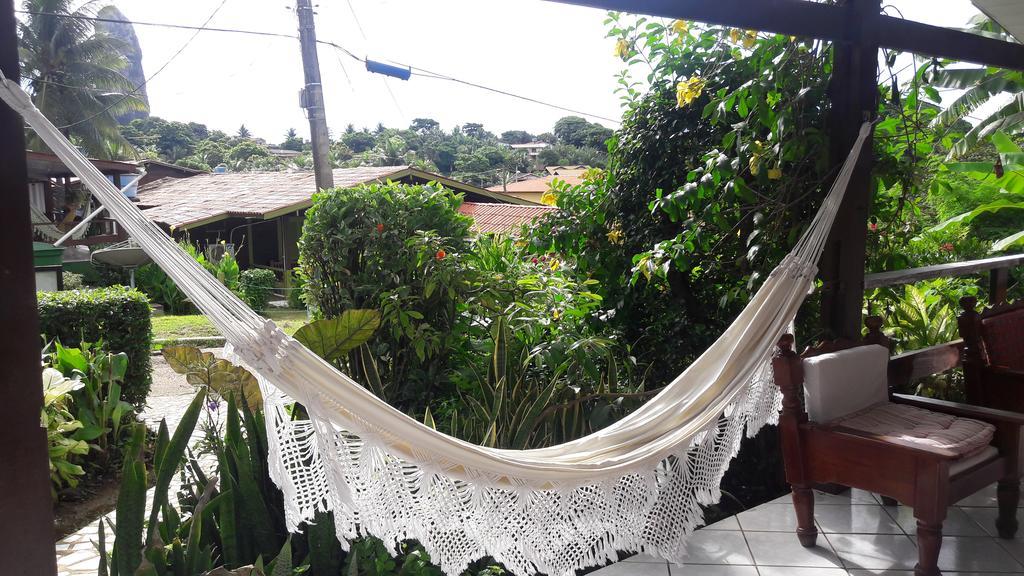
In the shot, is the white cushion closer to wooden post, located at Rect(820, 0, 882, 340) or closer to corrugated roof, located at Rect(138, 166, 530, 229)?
wooden post, located at Rect(820, 0, 882, 340)

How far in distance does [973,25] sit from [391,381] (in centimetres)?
651

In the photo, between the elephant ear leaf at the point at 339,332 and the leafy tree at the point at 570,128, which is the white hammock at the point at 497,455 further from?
the leafy tree at the point at 570,128

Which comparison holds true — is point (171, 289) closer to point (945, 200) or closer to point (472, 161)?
point (945, 200)

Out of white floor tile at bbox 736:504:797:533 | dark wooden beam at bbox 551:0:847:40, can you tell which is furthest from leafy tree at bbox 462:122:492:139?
white floor tile at bbox 736:504:797:533

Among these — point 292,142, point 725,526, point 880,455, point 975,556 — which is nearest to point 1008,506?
point 975,556

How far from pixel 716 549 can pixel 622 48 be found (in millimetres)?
2042

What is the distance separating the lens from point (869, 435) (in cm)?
199

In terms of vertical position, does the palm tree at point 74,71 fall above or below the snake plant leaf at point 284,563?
above

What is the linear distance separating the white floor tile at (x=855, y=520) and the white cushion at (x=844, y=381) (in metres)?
0.36

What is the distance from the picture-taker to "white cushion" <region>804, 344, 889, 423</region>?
7.00ft

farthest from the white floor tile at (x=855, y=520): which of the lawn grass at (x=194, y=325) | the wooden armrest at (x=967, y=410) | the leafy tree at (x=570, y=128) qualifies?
the leafy tree at (x=570, y=128)

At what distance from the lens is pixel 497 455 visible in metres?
1.67

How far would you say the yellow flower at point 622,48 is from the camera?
10.6 ft

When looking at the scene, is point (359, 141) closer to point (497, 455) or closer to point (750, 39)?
point (750, 39)
